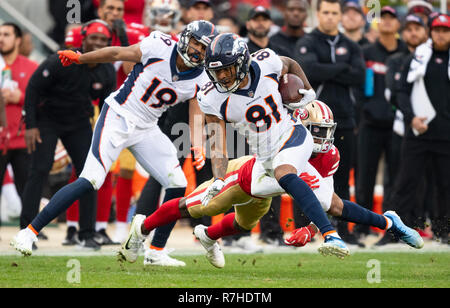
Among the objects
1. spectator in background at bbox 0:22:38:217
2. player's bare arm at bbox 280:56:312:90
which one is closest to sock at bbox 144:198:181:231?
player's bare arm at bbox 280:56:312:90

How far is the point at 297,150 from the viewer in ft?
20.4

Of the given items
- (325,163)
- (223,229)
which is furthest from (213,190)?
(325,163)

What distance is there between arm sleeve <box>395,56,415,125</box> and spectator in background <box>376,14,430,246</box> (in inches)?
3.2

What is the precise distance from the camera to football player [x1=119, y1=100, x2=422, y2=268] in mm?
6418

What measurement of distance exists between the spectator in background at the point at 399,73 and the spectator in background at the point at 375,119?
8 centimetres

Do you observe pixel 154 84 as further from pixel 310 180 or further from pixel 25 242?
pixel 25 242

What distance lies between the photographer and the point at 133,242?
275 inches

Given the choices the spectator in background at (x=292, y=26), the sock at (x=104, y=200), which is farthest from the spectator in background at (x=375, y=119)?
the sock at (x=104, y=200)

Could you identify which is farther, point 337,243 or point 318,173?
point 318,173

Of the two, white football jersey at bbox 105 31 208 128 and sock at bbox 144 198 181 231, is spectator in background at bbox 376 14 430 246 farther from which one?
sock at bbox 144 198 181 231
